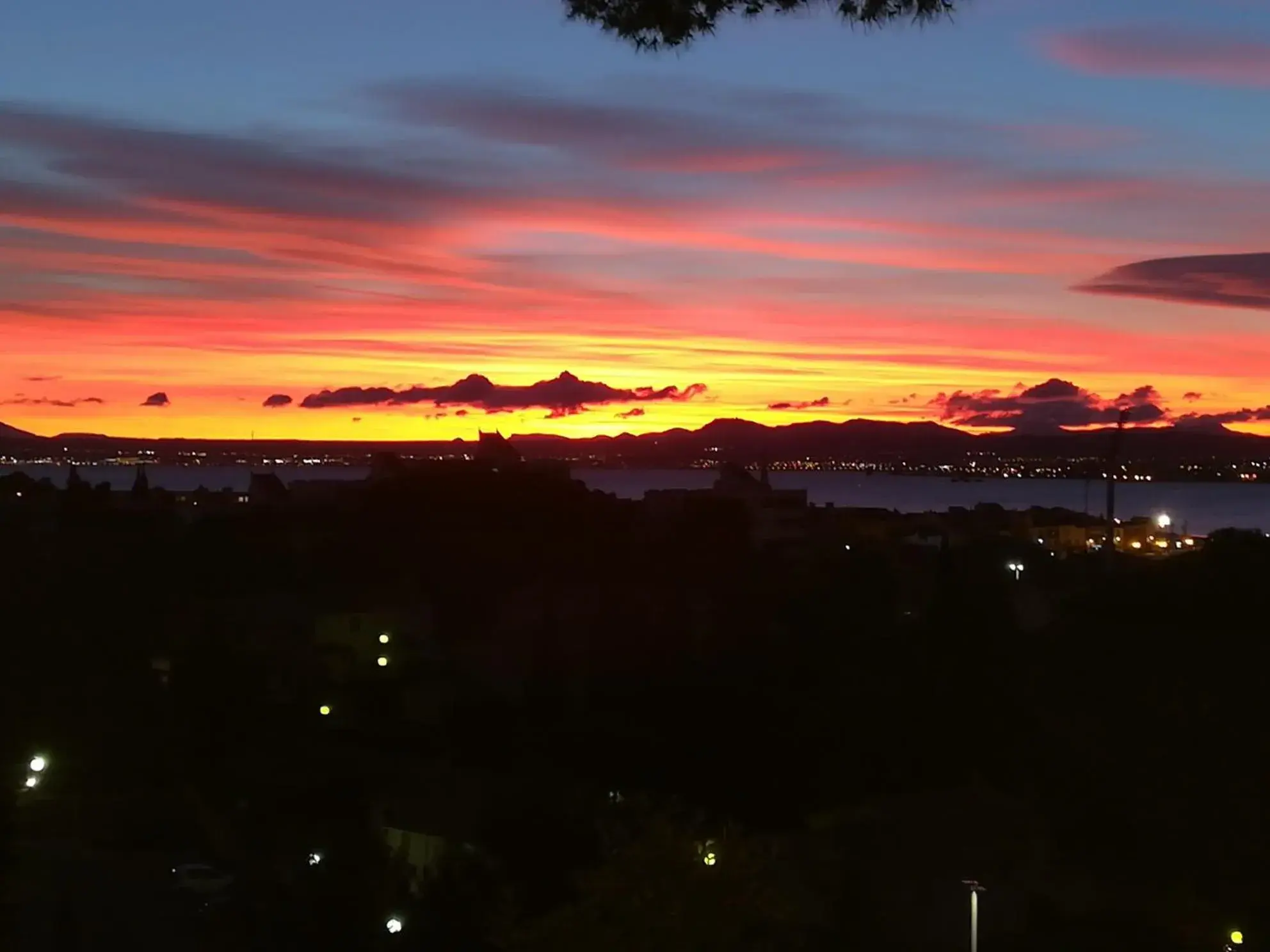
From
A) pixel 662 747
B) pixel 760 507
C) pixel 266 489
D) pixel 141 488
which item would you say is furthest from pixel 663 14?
pixel 266 489

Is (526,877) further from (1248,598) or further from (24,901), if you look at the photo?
(1248,598)

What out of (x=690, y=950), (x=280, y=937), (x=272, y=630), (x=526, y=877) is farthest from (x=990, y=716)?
(x=272, y=630)

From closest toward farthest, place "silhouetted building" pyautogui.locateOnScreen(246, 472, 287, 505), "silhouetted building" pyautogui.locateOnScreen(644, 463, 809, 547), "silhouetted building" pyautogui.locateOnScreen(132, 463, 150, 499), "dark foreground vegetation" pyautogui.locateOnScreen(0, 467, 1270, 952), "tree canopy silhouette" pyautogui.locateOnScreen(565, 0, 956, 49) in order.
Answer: "tree canopy silhouette" pyautogui.locateOnScreen(565, 0, 956, 49)
"dark foreground vegetation" pyautogui.locateOnScreen(0, 467, 1270, 952)
"silhouetted building" pyautogui.locateOnScreen(644, 463, 809, 547)
"silhouetted building" pyautogui.locateOnScreen(132, 463, 150, 499)
"silhouetted building" pyautogui.locateOnScreen(246, 472, 287, 505)

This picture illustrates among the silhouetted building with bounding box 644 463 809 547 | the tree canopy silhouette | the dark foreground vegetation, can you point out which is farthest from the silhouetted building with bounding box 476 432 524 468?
the tree canopy silhouette

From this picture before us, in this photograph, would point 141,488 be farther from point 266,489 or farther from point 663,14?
point 663,14

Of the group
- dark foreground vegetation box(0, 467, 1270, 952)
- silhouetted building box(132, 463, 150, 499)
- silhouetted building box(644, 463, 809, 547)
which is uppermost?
silhouetted building box(132, 463, 150, 499)

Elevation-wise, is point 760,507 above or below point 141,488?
below

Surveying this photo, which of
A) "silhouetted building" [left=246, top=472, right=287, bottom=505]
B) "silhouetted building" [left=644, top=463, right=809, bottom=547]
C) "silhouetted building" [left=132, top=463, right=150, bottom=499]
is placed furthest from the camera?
"silhouetted building" [left=246, top=472, right=287, bottom=505]

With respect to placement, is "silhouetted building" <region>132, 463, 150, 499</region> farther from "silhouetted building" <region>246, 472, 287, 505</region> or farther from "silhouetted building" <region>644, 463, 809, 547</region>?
"silhouetted building" <region>644, 463, 809, 547</region>

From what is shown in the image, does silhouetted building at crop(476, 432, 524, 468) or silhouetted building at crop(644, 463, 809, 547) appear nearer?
silhouetted building at crop(644, 463, 809, 547)

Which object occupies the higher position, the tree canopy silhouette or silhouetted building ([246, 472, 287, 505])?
the tree canopy silhouette

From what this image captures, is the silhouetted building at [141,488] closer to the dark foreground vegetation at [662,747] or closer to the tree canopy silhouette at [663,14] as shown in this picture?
the dark foreground vegetation at [662,747]

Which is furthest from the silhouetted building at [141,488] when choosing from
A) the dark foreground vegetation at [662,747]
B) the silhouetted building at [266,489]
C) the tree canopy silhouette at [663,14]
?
the tree canopy silhouette at [663,14]

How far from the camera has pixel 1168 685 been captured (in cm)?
1619
